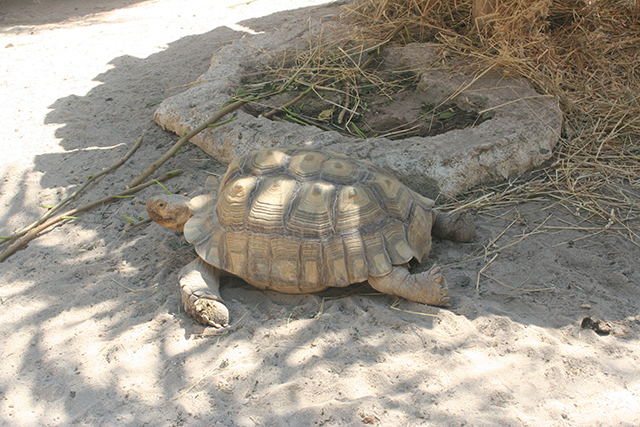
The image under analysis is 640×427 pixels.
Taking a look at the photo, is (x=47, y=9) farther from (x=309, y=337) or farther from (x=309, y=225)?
(x=309, y=337)

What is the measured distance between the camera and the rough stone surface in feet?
10.5

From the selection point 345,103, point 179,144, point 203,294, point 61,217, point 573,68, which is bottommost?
point 61,217

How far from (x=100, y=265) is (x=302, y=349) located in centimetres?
147

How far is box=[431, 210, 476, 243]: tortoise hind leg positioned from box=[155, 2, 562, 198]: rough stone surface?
38 cm

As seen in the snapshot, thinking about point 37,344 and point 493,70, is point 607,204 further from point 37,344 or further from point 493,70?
point 37,344

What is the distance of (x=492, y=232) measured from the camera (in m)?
2.92

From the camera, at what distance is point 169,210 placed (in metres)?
2.82

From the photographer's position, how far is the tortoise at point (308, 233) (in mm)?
2416

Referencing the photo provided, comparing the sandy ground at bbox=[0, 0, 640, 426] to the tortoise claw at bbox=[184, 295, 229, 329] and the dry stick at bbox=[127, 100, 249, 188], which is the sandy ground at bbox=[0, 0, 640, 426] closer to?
the tortoise claw at bbox=[184, 295, 229, 329]

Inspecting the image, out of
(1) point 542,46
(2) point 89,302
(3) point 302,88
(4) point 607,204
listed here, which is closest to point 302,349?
(2) point 89,302

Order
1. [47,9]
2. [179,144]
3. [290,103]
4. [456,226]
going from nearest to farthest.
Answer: [456,226] → [179,144] → [290,103] → [47,9]

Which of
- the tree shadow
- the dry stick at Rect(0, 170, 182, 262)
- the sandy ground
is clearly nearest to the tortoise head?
the sandy ground

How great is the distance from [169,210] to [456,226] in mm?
1661

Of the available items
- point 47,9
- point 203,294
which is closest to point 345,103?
point 203,294
